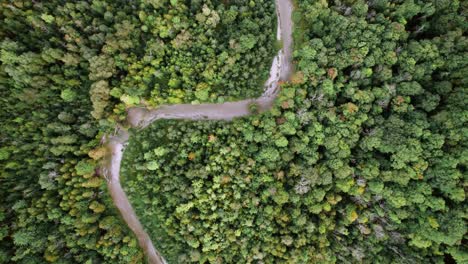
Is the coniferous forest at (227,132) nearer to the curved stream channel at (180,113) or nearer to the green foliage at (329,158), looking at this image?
the green foliage at (329,158)

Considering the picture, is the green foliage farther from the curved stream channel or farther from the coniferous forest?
the curved stream channel

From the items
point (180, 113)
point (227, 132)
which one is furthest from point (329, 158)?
point (180, 113)

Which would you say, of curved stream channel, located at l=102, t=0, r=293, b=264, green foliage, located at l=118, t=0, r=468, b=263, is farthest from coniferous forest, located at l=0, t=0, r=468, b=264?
curved stream channel, located at l=102, t=0, r=293, b=264

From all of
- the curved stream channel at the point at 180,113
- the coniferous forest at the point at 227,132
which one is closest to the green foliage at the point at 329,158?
the coniferous forest at the point at 227,132

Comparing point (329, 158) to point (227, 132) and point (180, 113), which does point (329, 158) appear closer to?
point (227, 132)

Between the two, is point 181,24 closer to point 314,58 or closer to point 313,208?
point 314,58

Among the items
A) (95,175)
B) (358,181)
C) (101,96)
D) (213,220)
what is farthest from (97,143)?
(358,181)
